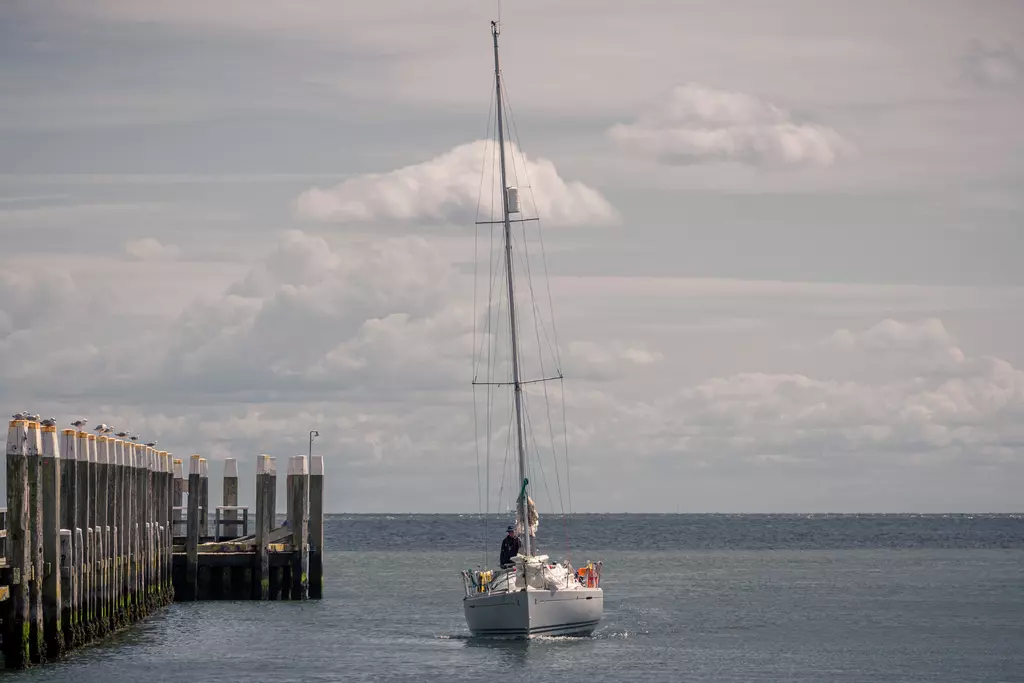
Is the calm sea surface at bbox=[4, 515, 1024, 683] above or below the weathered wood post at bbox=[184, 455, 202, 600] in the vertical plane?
below

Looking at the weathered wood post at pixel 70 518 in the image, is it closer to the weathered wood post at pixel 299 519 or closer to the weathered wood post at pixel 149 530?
the weathered wood post at pixel 149 530

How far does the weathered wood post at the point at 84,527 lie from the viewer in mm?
33469

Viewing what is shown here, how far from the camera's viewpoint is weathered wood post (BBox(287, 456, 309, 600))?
4906 centimetres

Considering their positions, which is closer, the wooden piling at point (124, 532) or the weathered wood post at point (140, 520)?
the wooden piling at point (124, 532)

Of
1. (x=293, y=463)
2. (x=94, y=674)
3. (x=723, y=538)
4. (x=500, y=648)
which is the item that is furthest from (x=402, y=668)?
(x=723, y=538)

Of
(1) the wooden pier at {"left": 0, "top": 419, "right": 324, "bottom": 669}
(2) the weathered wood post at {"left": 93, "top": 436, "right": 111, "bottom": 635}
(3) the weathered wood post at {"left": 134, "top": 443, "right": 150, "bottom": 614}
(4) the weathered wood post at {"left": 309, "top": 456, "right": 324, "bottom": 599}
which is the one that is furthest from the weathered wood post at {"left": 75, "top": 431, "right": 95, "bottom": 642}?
(4) the weathered wood post at {"left": 309, "top": 456, "right": 324, "bottom": 599}

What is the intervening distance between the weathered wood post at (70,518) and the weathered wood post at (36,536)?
2.06m

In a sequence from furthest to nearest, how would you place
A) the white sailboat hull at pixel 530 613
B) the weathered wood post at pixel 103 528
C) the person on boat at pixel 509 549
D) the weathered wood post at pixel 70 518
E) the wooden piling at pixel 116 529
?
1. the person on boat at pixel 509 549
2. the white sailboat hull at pixel 530 613
3. the wooden piling at pixel 116 529
4. the weathered wood post at pixel 103 528
5. the weathered wood post at pixel 70 518

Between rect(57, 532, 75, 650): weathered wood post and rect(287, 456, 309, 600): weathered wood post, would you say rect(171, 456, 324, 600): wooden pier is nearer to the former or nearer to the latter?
rect(287, 456, 309, 600): weathered wood post

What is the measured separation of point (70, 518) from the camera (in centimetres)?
3244

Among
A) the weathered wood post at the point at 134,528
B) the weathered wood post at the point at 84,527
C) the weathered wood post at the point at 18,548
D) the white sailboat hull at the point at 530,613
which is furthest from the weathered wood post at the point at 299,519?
the weathered wood post at the point at 18,548

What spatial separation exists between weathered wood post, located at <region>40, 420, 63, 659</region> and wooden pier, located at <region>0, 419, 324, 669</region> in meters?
0.02

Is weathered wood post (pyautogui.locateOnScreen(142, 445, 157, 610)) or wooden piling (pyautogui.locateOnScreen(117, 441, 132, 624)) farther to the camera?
weathered wood post (pyautogui.locateOnScreen(142, 445, 157, 610))

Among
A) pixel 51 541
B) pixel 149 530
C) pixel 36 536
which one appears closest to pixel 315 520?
pixel 149 530
